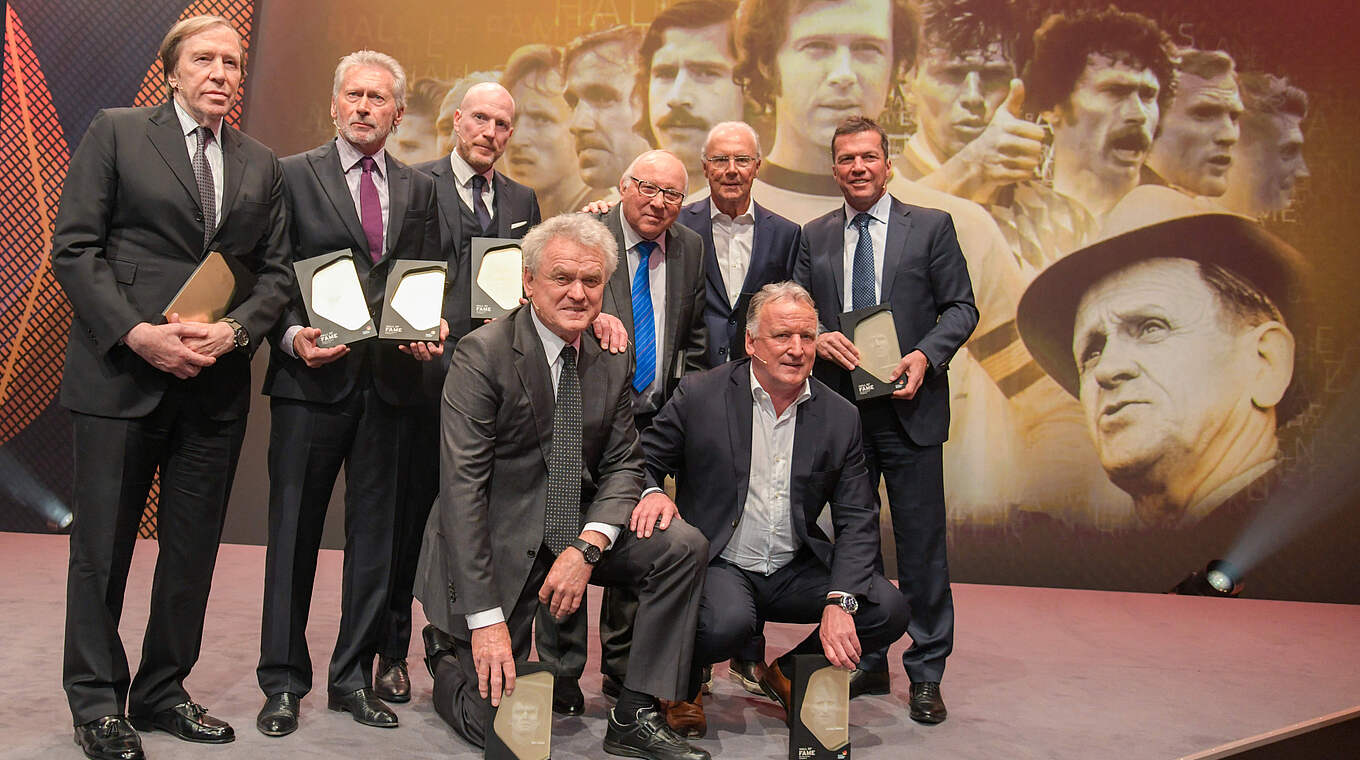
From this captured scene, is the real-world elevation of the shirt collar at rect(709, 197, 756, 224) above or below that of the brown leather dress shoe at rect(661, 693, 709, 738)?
above

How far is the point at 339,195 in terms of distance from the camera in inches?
119

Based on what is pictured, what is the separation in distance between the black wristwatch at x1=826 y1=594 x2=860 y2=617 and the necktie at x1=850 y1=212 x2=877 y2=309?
994 mm

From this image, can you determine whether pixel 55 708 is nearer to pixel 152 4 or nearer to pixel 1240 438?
pixel 152 4

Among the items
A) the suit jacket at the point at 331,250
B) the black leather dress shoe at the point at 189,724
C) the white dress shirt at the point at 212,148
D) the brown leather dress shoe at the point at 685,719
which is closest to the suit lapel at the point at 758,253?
the suit jacket at the point at 331,250

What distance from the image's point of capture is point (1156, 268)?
5367 millimetres

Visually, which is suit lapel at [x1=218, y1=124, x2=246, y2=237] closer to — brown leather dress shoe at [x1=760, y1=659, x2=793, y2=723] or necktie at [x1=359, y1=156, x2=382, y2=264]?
necktie at [x1=359, y1=156, x2=382, y2=264]

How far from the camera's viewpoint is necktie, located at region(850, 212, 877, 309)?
3520mm

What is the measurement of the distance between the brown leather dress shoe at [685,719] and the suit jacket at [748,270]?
1.09 metres

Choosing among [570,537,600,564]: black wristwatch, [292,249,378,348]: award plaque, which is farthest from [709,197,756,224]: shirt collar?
[570,537,600,564]: black wristwatch

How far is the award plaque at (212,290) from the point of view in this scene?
2.70 m

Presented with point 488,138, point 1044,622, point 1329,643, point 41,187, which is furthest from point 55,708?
point 1329,643

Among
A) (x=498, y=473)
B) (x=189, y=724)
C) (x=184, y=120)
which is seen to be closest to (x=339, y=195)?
(x=184, y=120)

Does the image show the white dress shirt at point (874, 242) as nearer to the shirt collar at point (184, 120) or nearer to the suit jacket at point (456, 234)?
the suit jacket at point (456, 234)

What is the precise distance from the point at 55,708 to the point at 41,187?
3295mm
